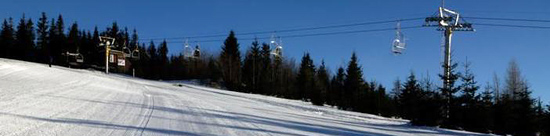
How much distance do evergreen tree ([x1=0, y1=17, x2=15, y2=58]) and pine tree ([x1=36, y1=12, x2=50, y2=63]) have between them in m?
6.31

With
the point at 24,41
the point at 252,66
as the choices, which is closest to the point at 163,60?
the point at 24,41

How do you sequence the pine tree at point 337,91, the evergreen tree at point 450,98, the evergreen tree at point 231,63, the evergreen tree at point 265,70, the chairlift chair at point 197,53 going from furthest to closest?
the evergreen tree at point 231,63 → the evergreen tree at point 265,70 → the pine tree at point 337,91 → the chairlift chair at point 197,53 → the evergreen tree at point 450,98

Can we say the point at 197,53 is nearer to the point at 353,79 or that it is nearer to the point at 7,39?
the point at 353,79

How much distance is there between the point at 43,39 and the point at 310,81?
9011cm

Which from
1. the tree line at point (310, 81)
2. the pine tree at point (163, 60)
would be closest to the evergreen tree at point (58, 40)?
the tree line at point (310, 81)

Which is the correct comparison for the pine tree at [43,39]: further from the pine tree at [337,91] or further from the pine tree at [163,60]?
Answer: the pine tree at [337,91]

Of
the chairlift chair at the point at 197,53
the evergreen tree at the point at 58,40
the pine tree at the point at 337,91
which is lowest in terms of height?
the pine tree at the point at 337,91

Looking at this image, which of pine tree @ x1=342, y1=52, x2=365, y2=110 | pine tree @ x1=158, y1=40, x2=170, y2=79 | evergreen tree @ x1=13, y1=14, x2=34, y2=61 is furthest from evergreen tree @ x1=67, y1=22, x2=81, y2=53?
pine tree @ x1=342, y1=52, x2=365, y2=110

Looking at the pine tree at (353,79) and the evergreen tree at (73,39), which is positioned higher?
the evergreen tree at (73,39)

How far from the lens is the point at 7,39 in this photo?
13312cm

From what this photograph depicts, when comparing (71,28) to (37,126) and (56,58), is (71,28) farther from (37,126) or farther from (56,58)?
(37,126)

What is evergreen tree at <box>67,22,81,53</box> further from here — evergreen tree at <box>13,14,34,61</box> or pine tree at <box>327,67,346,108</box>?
pine tree at <box>327,67,346,108</box>

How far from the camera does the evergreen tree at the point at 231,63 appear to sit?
9162cm

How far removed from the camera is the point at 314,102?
54344mm
